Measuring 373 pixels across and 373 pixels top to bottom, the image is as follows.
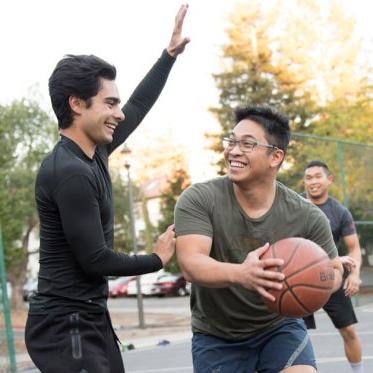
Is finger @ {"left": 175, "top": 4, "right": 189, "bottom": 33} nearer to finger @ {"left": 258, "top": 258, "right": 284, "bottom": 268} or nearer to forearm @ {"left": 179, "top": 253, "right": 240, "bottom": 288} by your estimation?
forearm @ {"left": 179, "top": 253, "right": 240, "bottom": 288}

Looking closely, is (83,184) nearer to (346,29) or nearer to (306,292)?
(306,292)

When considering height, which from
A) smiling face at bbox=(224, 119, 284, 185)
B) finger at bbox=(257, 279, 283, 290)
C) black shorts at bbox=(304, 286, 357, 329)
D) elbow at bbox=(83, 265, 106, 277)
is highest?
smiling face at bbox=(224, 119, 284, 185)

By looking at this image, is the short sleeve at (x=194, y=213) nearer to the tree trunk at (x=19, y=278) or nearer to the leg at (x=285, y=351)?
the leg at (x=285, y=351)

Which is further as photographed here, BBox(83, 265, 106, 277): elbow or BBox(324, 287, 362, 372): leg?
BBox(324, 287, 362, 372): leg

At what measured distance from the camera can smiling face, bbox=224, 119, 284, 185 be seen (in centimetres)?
396

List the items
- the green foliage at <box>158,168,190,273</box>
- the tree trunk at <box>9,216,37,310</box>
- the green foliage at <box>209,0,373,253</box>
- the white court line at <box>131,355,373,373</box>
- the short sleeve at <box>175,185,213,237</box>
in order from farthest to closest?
1. the green foliage at <box>158,168,190,273</box>
2. the green foliage at <box>209,0,373,253</box>
3. the tree trunk at <box>9,216,37,310</box>
4. the white court line at <box>131,355,373,373</box>
5. the short sleeve at <box>175,185,213,237</box>

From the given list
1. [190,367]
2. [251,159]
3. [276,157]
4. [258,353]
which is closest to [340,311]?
[190,367]

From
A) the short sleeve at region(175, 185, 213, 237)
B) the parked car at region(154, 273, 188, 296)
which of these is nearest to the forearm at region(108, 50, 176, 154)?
the short sleeve at region(175, 185, 213, 237)

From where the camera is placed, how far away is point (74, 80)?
327cm

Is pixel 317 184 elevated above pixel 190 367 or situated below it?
above

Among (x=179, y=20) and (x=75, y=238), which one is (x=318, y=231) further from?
(x=75, y=238)

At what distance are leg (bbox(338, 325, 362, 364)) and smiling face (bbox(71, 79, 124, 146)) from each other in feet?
14.2

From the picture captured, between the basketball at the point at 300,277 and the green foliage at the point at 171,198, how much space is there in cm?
3913

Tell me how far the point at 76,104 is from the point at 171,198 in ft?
135
